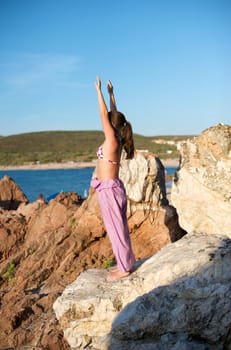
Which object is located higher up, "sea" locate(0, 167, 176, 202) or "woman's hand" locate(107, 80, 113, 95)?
"woman's hand" locate(107, 80, 113, 95)

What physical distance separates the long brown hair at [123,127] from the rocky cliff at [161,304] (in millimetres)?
1455

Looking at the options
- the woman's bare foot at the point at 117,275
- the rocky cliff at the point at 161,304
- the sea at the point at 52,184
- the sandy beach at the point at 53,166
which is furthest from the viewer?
the sandy beach at the point at 53,166

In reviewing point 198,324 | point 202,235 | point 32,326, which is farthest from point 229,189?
point 32,326

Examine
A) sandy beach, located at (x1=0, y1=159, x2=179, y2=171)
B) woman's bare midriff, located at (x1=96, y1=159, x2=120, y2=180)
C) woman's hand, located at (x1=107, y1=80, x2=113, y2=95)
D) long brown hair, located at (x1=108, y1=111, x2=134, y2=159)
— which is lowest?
sandy beach, located at (x1=0, y1=159, x2=179, y2=171)

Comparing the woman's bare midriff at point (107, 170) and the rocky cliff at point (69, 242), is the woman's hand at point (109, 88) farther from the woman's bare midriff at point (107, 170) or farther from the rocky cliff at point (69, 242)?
the rocky cliff at point (69, 242)

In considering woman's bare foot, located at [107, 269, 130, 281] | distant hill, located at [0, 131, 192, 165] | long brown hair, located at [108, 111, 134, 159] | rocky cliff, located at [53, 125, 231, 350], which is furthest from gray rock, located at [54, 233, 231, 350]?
distant hill, located at [0, 131, 192, 165]

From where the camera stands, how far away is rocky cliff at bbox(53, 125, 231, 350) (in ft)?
17.8

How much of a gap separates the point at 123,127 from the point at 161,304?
236 cm

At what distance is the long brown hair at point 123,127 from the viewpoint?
675cm

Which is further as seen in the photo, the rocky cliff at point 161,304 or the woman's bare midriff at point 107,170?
the woman's bare midriff at point 107,170

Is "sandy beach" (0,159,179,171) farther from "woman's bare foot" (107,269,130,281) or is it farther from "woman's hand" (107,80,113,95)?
"woman's bare foot" (107,269,130,281)

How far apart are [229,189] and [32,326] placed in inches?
134

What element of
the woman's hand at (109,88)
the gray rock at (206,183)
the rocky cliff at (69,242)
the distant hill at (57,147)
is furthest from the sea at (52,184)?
the woman's hand at (109,88)

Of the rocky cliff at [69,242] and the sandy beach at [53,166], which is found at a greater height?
the rocky cliff at [69,242]
